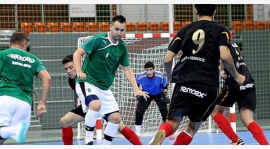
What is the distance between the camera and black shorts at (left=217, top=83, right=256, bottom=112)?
8586mm

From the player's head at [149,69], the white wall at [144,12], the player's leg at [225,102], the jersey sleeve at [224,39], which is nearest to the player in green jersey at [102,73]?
the player's leg at [225,102]

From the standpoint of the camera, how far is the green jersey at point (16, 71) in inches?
309

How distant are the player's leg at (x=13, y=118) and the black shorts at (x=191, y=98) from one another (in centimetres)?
211

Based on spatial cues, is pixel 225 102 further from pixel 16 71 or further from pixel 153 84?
pixel 153 84

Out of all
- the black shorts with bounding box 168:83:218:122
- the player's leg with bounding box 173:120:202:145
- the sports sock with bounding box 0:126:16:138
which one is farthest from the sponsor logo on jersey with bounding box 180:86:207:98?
the sports sock with bounding box 0:126:16:138

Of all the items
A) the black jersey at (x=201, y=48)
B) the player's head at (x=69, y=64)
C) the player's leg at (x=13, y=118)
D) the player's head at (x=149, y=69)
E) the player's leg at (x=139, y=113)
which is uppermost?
the black jersey at (x=201, y=48)

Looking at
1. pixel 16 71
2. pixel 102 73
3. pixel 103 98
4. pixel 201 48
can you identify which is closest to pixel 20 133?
pixel 16 71

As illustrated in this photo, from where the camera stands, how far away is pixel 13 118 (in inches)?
311

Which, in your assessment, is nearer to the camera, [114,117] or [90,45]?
[90,45]

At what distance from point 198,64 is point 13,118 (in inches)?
106

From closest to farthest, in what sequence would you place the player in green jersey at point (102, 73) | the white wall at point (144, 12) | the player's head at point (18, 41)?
the player's head at point (18, 41) → the player in green jersey at point (102, 73) → the white wall at point (144, 12)

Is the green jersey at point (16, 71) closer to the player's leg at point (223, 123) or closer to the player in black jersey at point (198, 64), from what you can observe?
the player in black jersey at point (198, 64)

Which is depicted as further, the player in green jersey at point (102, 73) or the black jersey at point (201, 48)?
the player in green jersey at point (102, 73)

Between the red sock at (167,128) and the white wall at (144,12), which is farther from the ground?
the white wall at (144,12)
